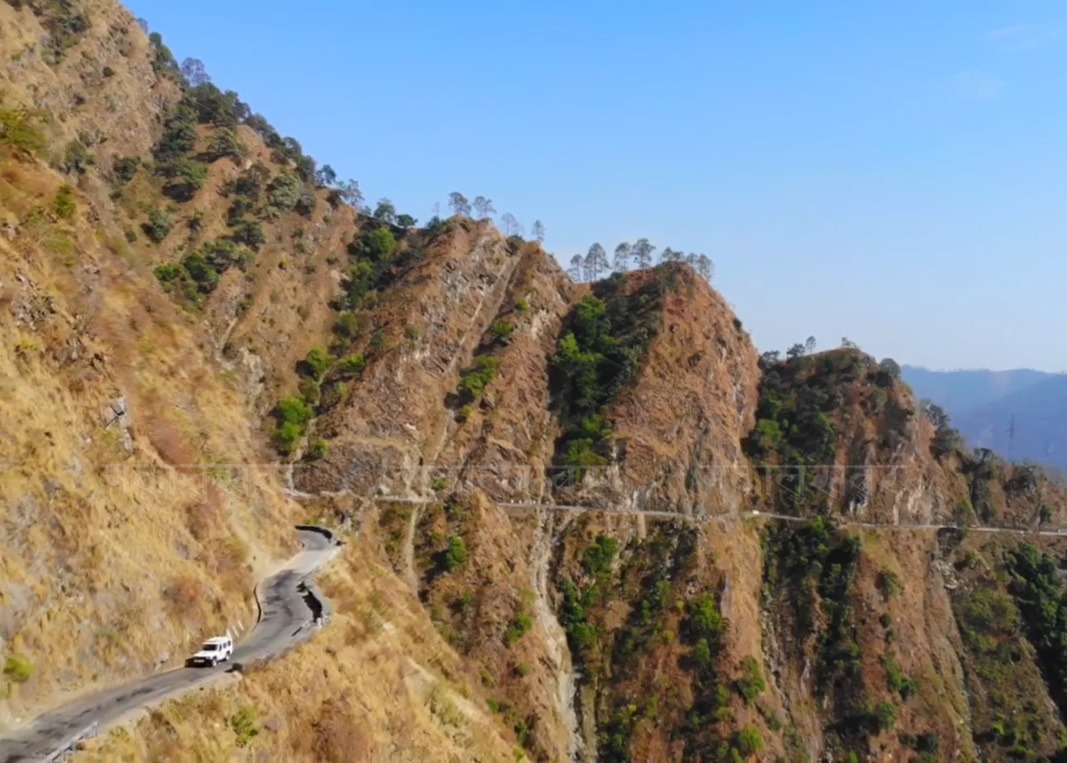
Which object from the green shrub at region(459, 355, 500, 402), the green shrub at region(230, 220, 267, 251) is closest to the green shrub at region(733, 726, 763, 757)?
the green shrub at region(459, 355, 500, 402)

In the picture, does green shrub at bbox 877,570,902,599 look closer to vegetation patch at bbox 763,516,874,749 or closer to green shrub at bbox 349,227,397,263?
vegetation patch at bbox 763,516,874,749

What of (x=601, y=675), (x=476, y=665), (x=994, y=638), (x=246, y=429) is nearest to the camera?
(x=246, y=429)

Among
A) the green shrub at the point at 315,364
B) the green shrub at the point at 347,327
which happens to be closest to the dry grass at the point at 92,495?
the green shrub at the point at 315,364

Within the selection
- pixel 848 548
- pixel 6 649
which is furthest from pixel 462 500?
pixel 6 649

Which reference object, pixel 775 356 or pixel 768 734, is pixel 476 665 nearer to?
pixel 768 734

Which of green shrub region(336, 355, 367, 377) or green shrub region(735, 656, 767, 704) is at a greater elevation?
green shrub region(336, 355, 367, 377)

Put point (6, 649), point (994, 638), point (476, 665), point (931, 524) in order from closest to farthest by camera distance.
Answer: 1. point (6, 649)
2. point (476, 665)
3. point (994, 638)
4. point (931, 524)

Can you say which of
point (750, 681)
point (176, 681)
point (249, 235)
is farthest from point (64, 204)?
point (750, 681)
